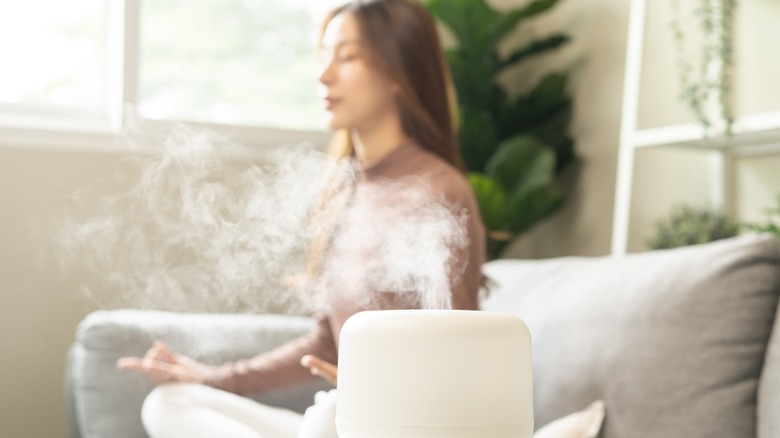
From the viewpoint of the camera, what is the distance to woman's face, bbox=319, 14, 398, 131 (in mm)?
1881

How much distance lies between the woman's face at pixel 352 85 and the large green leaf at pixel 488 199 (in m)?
1.28

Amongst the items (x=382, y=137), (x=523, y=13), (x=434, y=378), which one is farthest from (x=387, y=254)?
(x=523, y=13)

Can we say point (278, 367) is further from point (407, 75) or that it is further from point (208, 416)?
point (407, 75)

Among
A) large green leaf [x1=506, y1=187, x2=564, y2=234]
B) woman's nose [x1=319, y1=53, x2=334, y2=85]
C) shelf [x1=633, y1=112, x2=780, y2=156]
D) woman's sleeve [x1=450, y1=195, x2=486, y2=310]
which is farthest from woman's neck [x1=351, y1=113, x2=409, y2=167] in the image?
large green leaf [x1=506, y1=187, x2=564, y2=234]

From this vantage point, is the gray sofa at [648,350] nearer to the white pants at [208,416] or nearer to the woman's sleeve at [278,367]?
the woman's sleeve at [278,367]

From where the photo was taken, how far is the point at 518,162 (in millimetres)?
3344

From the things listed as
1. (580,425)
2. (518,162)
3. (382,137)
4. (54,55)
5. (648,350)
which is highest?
(54,55)

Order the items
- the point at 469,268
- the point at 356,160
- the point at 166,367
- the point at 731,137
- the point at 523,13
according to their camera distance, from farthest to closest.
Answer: the point at 523,13 → the point at 731,137 → the point at 356,160 → the point at 166,367 → the point at 469,268

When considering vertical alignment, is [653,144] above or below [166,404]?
above

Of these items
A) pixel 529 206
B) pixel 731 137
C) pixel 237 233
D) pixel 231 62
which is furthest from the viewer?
pixel 231 62

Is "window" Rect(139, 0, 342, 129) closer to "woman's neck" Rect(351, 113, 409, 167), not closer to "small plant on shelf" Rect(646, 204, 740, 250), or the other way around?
"small plant on shelf" Rect(646, 204, 740, 250)

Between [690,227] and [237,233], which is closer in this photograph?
[237,233]

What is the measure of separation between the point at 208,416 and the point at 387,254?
1.40ft

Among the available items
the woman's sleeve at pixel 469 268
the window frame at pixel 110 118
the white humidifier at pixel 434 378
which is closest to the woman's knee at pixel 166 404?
the woman's sleeve at pixel 469 268
